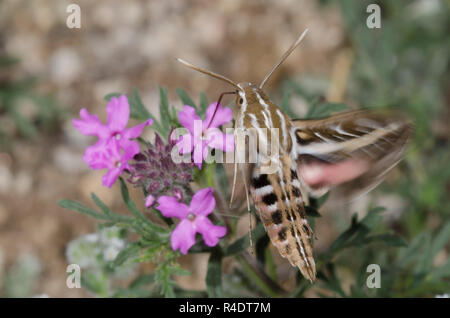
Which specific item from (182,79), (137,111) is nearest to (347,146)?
(137,111)

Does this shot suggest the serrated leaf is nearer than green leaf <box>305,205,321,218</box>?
No

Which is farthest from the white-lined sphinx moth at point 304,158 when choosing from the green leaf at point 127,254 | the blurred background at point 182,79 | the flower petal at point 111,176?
the blurred background at point 182,79

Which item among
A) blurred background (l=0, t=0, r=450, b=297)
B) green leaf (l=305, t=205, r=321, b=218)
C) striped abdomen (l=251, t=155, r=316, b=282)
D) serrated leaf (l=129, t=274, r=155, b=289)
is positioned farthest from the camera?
blurred background (l=0, t=0, r=450, b=297)

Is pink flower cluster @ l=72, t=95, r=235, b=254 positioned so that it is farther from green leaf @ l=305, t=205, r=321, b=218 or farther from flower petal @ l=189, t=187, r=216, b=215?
green leaf @ l=305, t=205, r=321, b=218

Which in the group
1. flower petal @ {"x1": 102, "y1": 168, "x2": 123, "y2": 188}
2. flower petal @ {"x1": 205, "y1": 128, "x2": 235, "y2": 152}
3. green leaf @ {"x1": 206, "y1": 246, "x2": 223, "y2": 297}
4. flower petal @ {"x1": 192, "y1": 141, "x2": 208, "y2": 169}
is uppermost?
flower petal @ {"x1": 205, "y1": 128, "x2": 235, "y2": 152}

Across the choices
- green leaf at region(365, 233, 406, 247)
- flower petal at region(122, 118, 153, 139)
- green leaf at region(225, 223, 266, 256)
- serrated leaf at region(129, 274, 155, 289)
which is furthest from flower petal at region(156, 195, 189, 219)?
green leaf at region(365, 233, 406, 247)

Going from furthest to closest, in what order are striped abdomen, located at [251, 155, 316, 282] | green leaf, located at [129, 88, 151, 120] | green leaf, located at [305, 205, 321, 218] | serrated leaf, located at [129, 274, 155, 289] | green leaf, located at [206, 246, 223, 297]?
serrated leaf, located at [129, 274, 155, 289] → green leaf, located at [129, 88, 151, 120] → green leaf, located at [206, 246, 223, 297] → green leaf, located at [305, 205, 321, 218] → striped abdomen, located at [251, 155, 316, 282]

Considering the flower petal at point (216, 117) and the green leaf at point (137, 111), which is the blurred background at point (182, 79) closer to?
the green leaf at point (137, 111)

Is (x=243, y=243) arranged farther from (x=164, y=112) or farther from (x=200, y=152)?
(x=164, y=112)
